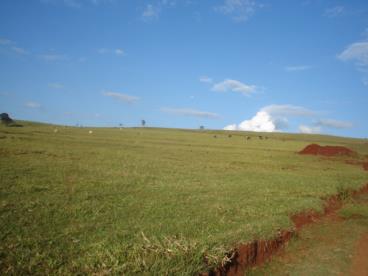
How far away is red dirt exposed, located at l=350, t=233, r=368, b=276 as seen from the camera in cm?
841

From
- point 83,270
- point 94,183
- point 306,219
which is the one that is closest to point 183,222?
point 83,270

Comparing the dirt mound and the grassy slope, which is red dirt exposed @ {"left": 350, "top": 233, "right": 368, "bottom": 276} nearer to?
the grassy slope

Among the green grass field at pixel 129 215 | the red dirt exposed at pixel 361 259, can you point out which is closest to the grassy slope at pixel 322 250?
the red dirt exposed at pixel 361 259

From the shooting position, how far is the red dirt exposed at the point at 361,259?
841cm

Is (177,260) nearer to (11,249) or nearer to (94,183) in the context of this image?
(11,249)

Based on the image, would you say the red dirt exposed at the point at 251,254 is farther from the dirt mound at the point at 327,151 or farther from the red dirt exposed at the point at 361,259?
the dirt mound at the point at 327,151

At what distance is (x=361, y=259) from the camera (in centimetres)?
927

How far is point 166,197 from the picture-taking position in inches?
553

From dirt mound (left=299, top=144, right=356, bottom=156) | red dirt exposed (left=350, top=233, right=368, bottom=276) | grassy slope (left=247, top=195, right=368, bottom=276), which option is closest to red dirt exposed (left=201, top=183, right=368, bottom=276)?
grassy slope (left=247, top=195, right=368, bottom=276)

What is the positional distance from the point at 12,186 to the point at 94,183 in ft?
11.2

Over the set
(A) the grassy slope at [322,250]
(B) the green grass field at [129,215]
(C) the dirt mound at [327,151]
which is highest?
(C) the dirt mound at [327,151]

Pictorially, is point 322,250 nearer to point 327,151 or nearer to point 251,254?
point 251,254

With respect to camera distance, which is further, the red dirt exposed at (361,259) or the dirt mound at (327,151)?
the dirt mound at (327,151)

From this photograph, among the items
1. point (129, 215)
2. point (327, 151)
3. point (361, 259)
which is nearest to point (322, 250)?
point (361, 259)
